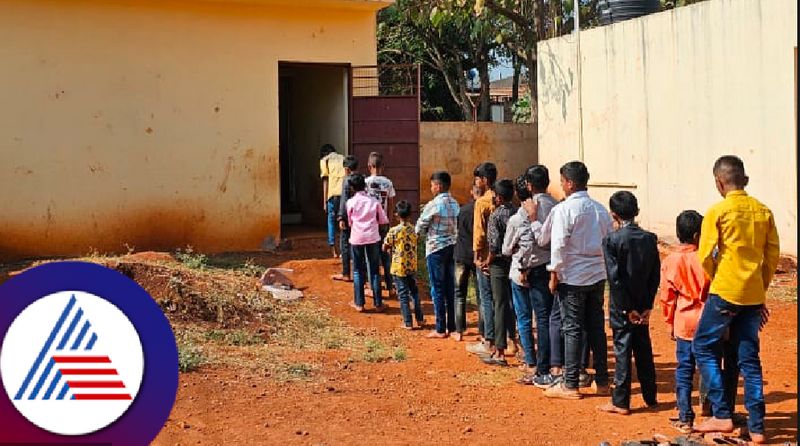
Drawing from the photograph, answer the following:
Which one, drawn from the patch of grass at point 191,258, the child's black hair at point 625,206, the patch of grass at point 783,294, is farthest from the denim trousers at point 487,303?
the patch of grass at point 191,258

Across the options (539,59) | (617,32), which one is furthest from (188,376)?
(539,59)

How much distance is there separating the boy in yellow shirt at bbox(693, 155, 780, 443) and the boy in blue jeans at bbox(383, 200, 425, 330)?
12.5 ft

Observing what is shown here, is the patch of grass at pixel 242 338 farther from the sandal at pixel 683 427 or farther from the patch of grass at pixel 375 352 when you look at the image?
the sandal at pixel 683 427

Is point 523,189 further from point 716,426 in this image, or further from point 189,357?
point 189,357

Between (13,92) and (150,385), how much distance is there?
29.6 feet

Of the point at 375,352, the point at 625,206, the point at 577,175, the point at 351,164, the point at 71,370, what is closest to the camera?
the point at 71,370

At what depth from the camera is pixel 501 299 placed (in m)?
7.71

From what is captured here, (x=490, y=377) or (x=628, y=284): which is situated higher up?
(x=628, y=284)

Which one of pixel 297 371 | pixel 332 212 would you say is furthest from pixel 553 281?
pixel 332 212

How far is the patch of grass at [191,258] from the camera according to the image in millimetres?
11453

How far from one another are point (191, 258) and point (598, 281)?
6.86 meters

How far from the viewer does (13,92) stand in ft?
39.0

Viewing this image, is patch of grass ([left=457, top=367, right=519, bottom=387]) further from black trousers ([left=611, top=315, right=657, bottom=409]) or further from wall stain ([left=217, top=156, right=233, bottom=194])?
wall stain ([left=217, top=156, right=233, bottom=194])

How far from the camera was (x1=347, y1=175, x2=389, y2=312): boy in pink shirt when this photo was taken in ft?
31.7
